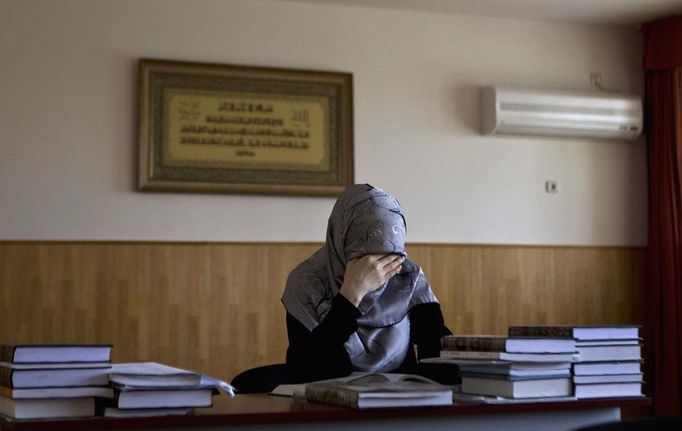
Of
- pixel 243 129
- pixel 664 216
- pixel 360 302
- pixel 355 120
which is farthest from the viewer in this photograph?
pixel 664 216

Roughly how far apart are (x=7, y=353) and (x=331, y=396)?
26.2 inches

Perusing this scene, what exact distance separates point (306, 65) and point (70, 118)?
1.22 meters

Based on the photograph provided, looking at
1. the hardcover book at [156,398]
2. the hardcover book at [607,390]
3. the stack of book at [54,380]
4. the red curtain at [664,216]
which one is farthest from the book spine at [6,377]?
the red curtain at [664,216]

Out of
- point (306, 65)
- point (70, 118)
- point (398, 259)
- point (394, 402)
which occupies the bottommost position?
point (394, 402)

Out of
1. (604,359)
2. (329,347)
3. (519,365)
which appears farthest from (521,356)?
(329,347)

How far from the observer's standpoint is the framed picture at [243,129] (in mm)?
4598

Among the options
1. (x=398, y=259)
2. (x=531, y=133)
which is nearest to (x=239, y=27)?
(x=531, y=133)

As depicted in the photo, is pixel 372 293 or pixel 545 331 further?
pixel 372 293

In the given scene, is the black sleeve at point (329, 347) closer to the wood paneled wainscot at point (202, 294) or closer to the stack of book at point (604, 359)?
the stack of book at point (604, 359)

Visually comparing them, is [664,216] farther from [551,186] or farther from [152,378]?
[152,378]

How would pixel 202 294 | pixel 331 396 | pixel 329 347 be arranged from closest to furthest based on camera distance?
pixel 331 396 < pixel 329 347 < pixel 202 294

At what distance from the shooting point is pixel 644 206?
5430 mm

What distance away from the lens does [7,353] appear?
1.88 metres

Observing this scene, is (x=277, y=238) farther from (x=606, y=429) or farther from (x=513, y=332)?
(x=606, y=429)
